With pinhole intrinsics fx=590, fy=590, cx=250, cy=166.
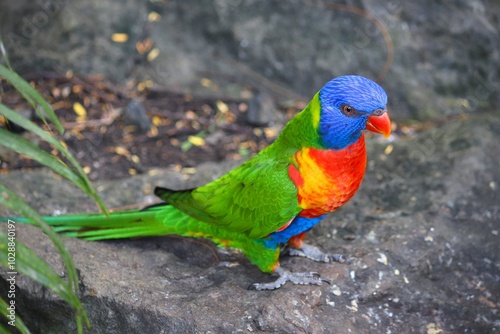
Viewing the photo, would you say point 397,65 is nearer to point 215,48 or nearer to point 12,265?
point 215,48

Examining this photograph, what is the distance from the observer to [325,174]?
332cm

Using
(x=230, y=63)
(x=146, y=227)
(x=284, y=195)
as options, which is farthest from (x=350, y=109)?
(x=230, y=63)

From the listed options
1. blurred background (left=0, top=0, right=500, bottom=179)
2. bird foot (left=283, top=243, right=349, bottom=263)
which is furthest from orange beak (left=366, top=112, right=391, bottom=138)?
blurred background (left=0, top=0, right=500, bottom=179)

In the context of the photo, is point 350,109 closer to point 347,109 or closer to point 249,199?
point 347,109

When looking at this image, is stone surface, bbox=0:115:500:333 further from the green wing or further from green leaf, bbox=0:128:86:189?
green leaf, bbox=0:128:86:189

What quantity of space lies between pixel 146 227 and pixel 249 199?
0.75m

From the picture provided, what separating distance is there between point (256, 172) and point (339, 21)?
2980 mm

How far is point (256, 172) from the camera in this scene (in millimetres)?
3537

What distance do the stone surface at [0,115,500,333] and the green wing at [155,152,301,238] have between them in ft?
1.18

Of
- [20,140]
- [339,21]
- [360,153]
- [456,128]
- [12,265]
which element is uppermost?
[20,140]

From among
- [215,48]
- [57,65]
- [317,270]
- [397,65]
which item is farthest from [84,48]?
[317,270]

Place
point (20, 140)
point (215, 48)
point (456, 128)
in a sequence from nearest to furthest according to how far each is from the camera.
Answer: point (20, 140) → point (456, 128) → point (215, 48)

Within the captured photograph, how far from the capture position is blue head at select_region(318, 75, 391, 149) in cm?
313

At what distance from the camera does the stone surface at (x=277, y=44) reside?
5.72m
